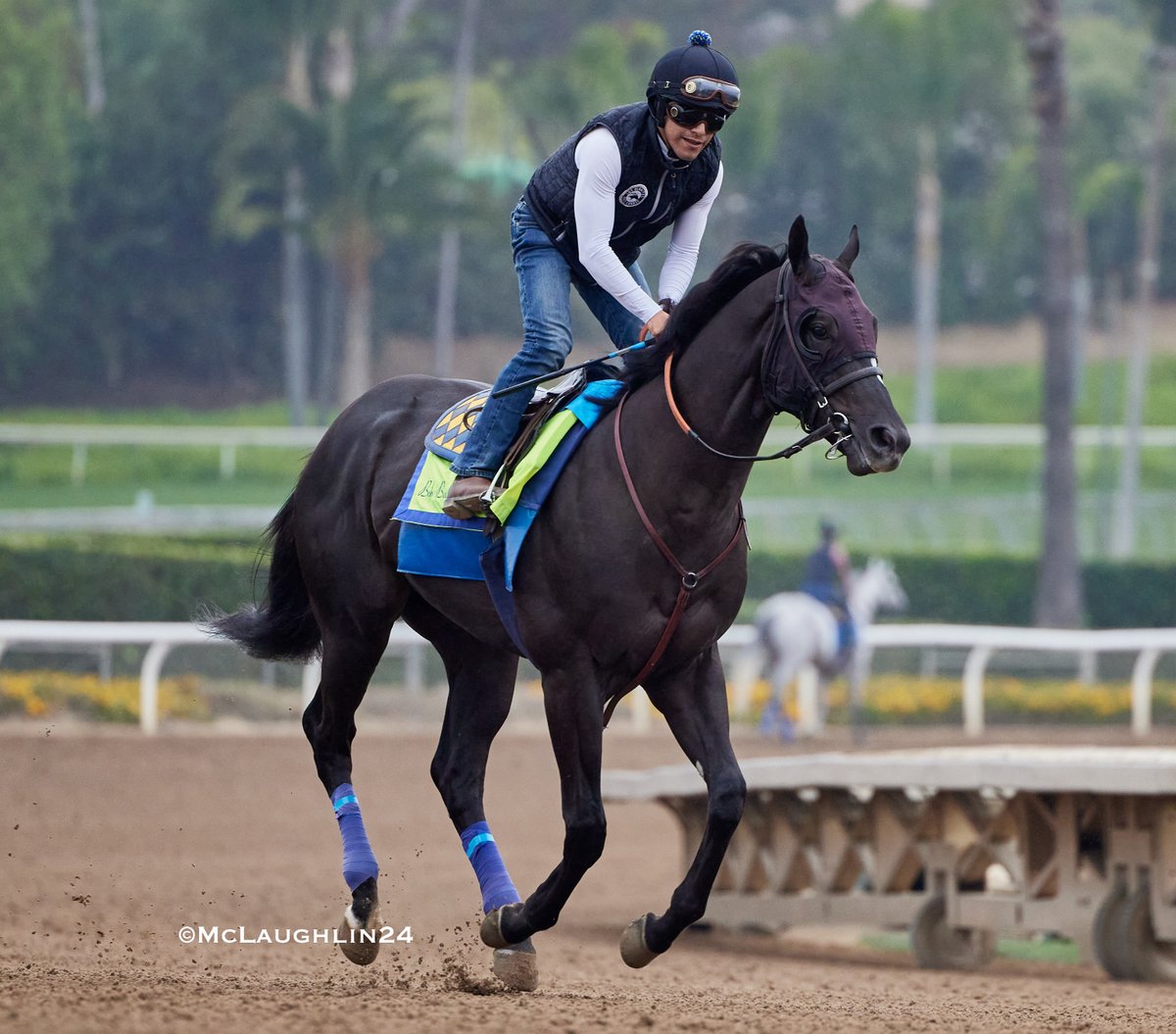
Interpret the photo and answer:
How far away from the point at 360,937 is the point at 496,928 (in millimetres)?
587

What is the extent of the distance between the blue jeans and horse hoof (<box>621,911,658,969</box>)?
4.22 feet

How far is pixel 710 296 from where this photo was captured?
4.91 m

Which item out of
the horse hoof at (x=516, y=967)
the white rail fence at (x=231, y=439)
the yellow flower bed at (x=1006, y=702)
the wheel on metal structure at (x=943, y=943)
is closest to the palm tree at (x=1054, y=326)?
the white rail fence at (x=231, y=439)

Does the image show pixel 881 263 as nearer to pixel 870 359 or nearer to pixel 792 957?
pixel 792 957

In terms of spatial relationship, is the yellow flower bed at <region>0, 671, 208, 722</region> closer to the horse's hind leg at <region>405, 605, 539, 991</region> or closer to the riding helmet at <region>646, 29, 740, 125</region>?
the horse's hind leg at <region>405, 605, 539, 991</region>

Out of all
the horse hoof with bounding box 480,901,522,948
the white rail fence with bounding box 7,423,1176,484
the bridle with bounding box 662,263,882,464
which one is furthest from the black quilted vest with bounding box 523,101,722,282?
the white rail fence with bounding box 7,423,1176,484

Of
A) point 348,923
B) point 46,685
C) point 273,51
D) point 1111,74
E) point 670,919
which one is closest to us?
point 670,919

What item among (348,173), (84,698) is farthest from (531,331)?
(348,173)

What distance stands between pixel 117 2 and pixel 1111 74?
2467cm

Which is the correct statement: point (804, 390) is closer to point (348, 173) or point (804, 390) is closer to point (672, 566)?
point (672, 566)

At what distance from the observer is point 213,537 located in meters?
18.3

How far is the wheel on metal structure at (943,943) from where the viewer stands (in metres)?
7.67

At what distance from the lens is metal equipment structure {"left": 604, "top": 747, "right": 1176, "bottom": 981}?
22.7 ft

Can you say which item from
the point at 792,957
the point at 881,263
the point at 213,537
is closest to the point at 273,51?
the point at 881,263
